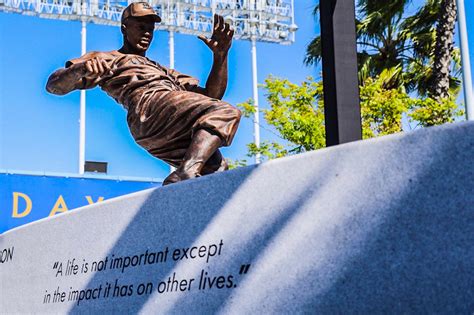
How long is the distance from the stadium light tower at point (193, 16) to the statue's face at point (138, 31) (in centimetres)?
1785

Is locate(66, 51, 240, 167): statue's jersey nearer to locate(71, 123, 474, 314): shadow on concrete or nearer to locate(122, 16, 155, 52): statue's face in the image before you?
locate(122, 16, 155, 52): statue's face

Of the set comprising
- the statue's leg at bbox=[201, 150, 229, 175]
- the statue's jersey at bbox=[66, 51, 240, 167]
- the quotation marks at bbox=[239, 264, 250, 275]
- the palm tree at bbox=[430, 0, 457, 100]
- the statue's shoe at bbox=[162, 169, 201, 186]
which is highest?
the palm tree at bbox=[430, 0, 457, 100]

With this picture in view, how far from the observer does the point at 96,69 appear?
5012 mm

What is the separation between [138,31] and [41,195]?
25.7ft

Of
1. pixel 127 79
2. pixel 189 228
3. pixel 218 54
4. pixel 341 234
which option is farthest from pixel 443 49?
pixel 341 234

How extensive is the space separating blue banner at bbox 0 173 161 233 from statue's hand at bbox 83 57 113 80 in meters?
7.66

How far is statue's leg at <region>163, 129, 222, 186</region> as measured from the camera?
179 inches

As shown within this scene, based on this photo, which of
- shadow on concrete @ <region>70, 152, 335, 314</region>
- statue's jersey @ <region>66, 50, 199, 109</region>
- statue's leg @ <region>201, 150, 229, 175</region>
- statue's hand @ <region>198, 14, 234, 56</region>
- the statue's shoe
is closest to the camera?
shadow on concrete @ <region>70, 152, 335, 314</region>

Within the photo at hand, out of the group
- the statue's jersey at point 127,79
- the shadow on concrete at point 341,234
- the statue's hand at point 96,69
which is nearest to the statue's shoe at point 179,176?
the shadow on concrete at point 341,234

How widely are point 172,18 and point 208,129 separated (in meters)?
24.3

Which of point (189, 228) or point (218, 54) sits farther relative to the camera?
point (218, 54)

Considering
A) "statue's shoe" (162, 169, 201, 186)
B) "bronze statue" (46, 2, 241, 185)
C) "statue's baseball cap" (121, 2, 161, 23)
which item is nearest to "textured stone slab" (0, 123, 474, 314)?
"statue's shoe" (162, 169, 201, 186)

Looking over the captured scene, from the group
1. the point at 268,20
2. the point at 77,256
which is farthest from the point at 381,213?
the point at 268,20

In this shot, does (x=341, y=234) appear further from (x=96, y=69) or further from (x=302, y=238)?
(x=96, y=69)
